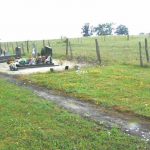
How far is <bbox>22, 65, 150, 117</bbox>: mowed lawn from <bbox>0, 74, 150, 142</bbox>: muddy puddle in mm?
538

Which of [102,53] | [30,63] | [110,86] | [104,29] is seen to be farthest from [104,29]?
[110,86]

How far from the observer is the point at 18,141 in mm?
10797

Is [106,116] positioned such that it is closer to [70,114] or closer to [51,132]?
[70,114]

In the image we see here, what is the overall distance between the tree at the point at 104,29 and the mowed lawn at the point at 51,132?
516 ft

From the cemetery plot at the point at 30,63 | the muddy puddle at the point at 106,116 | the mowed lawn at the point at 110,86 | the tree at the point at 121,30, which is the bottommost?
the muddy puddle at the point at 106,116

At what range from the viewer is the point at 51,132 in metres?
11.6

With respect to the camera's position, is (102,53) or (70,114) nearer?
(70,114)

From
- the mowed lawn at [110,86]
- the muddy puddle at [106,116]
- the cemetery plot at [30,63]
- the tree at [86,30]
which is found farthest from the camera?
the tree at [86,30]

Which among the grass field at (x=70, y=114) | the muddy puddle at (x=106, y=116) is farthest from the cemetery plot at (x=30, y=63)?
the muddy puddle at (x=106, y=116)

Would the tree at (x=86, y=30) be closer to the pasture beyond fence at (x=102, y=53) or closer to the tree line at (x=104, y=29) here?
the tree line at (x=104, y=29)

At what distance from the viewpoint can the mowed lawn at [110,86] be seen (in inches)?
615

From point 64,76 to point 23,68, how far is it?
710 cm

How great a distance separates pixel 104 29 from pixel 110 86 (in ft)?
518

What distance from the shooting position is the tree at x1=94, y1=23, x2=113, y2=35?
171 meters
